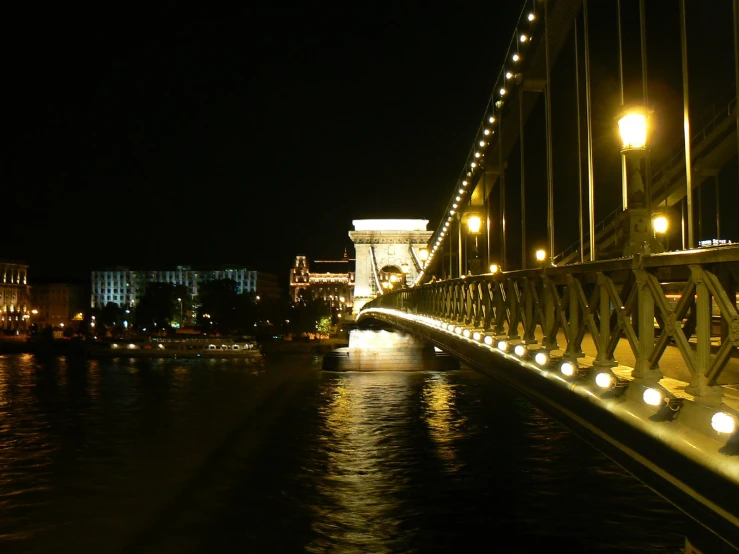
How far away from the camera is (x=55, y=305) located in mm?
120812

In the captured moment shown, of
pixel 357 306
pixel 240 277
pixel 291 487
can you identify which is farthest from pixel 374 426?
pixel 240 277

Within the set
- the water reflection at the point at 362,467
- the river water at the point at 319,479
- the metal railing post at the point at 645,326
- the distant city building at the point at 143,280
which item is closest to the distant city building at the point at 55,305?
the distant city building at the point at 143,280

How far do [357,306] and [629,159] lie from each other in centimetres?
8021

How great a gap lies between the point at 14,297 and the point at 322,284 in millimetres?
59886

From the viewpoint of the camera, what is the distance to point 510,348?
9406 mm

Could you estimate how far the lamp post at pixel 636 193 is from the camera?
550cm

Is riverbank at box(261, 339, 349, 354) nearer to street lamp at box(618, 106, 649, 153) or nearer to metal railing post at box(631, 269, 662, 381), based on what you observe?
street lamp at box(618, 106, 649, 153)

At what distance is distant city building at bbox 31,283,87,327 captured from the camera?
118 m

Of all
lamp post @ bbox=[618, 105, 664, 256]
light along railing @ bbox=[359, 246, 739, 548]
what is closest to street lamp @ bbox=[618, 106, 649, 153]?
lamp post @ bbox=[618, 105, 664, 256]

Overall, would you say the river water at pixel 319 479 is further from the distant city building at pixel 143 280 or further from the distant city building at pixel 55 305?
the distant city building at pixel 143 280

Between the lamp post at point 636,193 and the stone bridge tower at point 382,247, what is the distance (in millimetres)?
75477

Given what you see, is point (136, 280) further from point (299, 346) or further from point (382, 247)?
point (299, 346)

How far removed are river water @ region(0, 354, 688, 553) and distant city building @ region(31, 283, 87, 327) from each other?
90.4m

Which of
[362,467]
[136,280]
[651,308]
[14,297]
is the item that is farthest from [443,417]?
[136,280]
